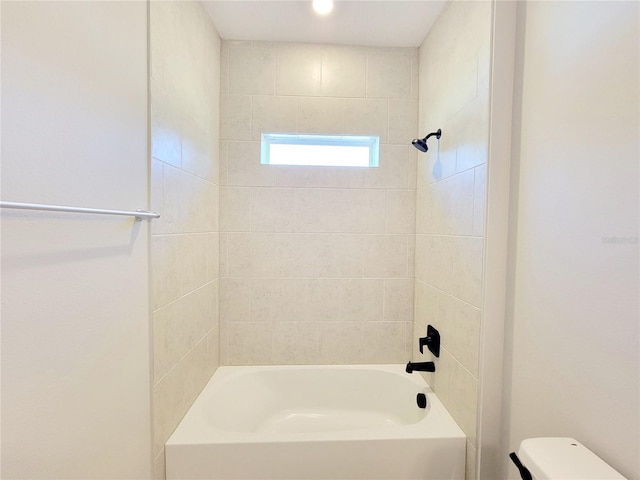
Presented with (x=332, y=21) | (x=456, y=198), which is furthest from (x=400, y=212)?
(x=332, y=21)

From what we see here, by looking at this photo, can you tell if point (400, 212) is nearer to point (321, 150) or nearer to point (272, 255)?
point (321, 150)

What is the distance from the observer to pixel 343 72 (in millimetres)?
1828

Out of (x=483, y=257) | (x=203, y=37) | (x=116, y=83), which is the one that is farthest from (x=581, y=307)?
(x=203, y=37)

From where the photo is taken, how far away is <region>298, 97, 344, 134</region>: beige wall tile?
1827 millimetres

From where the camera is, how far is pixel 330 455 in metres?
1.21

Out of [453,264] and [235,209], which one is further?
[235,209]

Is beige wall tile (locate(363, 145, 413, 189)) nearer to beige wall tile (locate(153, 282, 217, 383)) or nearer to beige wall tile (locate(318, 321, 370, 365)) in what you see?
beige wall tile (locate(318, 321, 370, 365))

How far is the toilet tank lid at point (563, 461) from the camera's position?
68 centimetres

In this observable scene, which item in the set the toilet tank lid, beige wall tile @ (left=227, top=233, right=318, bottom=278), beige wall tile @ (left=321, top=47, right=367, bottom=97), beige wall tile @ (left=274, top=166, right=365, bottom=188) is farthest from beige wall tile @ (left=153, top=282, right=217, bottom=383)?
beige wall tile @ (left=321, top=47, right=367, bottom=97)

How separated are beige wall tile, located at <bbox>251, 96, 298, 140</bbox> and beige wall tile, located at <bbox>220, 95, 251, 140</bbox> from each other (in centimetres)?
4

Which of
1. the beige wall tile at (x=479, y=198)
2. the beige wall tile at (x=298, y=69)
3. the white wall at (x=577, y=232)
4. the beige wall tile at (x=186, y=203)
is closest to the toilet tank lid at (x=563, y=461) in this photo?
the white wall at (x=577, y=232)

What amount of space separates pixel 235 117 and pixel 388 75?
1020mm

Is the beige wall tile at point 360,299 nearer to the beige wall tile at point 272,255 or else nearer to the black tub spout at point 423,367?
the beige wall tile at point 272,255

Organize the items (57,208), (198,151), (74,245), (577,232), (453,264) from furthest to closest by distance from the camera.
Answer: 1. (198,151)
2. (453,264)
3. (577,232)
4. (74,245)
5. (57,208)
